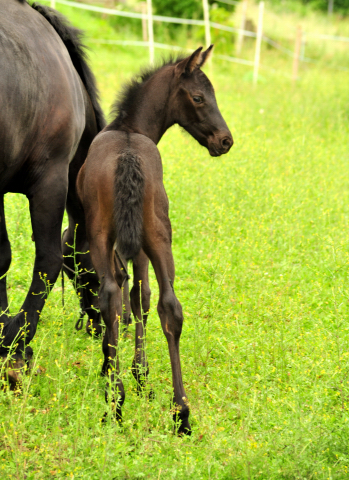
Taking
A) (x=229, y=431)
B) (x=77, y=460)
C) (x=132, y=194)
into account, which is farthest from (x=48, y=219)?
(x=229, y=431)

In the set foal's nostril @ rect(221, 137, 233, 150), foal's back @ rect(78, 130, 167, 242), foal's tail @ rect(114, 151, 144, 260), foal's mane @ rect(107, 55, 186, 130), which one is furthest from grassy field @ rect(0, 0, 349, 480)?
foal's nostril @ rect(221, 137, 233, 150)

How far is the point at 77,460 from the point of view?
278 centimetres

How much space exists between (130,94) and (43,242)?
1.31 m

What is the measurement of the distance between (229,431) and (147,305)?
3.56 feet

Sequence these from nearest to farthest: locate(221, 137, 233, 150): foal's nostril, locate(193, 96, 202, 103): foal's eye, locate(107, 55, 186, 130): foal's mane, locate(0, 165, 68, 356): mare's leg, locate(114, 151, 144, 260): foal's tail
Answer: locate(114, 151, 144, 260): foal's tail
locate(0, 165, 68, 356): mare's leg
locate(107, 55, 186, 130): foal's mane
locate(193, 96, 202, 103): foal's eye
locate(221, 137, 233, 150): foal's nostril

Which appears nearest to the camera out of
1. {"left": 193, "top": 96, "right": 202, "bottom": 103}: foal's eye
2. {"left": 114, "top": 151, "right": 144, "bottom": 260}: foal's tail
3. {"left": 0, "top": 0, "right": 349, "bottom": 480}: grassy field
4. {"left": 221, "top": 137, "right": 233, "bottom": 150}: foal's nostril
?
{"left": 0, "top": 0, "right": 349, "bottom": 480}: grassy field

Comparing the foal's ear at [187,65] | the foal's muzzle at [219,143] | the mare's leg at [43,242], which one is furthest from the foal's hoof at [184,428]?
the foal's ear at [187,65]

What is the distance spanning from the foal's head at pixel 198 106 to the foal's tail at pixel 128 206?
963 millimetres

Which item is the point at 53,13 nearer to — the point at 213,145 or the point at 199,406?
the point at 213,145

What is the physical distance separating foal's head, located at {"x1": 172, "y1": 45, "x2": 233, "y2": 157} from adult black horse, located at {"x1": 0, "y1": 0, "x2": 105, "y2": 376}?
0.76 metres

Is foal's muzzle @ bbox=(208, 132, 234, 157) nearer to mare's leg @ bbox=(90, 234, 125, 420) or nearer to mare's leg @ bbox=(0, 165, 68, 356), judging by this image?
mare's leg @ bbox=(0, 165, 68, 356)

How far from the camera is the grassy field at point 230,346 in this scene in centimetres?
282

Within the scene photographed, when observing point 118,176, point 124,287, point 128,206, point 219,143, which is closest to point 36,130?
point 118,176

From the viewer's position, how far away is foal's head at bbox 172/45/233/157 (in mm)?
3965
